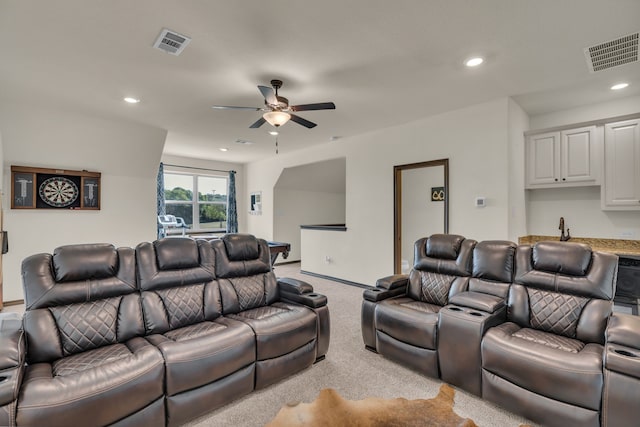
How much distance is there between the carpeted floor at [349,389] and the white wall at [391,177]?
2288mm

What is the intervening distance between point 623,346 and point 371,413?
160 cm

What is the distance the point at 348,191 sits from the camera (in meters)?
5.89

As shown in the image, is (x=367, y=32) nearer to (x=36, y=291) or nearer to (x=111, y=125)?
(x=36, y=291)

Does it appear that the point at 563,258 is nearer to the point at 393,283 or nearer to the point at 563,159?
the point at 393,283

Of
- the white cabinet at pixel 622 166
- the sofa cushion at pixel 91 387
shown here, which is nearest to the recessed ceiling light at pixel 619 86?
the white cabinet at pixel 622 166

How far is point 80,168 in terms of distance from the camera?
4.93 m

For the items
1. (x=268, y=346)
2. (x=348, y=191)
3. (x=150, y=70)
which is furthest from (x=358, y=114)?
(x=268, y=346)

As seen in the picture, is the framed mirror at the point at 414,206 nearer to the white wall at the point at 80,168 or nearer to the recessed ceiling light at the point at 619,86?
the recessed ceiling light at the point at 619,86

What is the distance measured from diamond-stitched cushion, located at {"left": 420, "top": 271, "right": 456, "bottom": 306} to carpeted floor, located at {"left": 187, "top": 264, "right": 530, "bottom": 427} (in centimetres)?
74

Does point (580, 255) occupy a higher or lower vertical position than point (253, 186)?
lower

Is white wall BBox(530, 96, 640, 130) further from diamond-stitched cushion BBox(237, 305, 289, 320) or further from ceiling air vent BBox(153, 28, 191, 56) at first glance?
ceiling air vent BBox(153, 28, 191, 56)

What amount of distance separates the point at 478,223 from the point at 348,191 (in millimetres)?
2438

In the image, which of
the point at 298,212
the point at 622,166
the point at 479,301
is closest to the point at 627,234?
the point at 622,166

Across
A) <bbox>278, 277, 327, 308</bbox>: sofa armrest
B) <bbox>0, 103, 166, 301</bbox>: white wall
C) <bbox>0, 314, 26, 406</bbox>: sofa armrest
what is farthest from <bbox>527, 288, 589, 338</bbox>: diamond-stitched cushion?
<bbox>0, 103, 166, 301</bbox>: white wall
